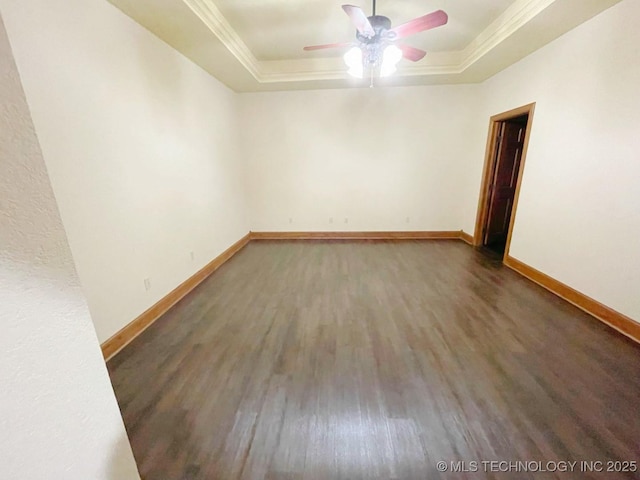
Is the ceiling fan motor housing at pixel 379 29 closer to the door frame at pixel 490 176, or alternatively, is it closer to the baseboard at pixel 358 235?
the door frame at pixel 490 176

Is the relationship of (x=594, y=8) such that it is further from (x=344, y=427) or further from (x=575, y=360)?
(x=344, y=427)

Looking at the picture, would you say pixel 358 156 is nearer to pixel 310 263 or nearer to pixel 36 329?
pixel 310 263

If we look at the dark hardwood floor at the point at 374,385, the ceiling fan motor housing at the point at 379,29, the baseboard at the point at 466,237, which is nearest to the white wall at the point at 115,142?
the dark hardwood floor at the point at 374,385

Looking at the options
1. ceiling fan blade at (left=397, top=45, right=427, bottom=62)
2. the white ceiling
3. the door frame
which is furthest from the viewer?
the door frame

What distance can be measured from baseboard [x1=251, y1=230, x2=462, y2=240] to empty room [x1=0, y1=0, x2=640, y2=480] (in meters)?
0.43

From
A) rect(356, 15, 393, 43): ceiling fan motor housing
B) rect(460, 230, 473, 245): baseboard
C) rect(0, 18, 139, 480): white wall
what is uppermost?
rect(356, 15, 393, 43): ceiling fan motor housing

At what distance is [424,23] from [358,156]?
2800mm

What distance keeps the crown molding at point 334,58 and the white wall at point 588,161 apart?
0.57 meters

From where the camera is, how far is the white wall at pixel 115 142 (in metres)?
1.65

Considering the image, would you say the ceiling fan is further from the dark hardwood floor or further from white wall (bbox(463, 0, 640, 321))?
the dark hardwood floor

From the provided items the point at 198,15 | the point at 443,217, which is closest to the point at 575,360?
the point at 443,217

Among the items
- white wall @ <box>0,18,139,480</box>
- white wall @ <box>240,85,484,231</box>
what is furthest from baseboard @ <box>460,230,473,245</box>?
white wall @ <box>0,18,139,480</box>

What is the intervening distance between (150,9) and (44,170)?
2.42 m

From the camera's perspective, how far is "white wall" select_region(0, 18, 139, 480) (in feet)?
1.72
